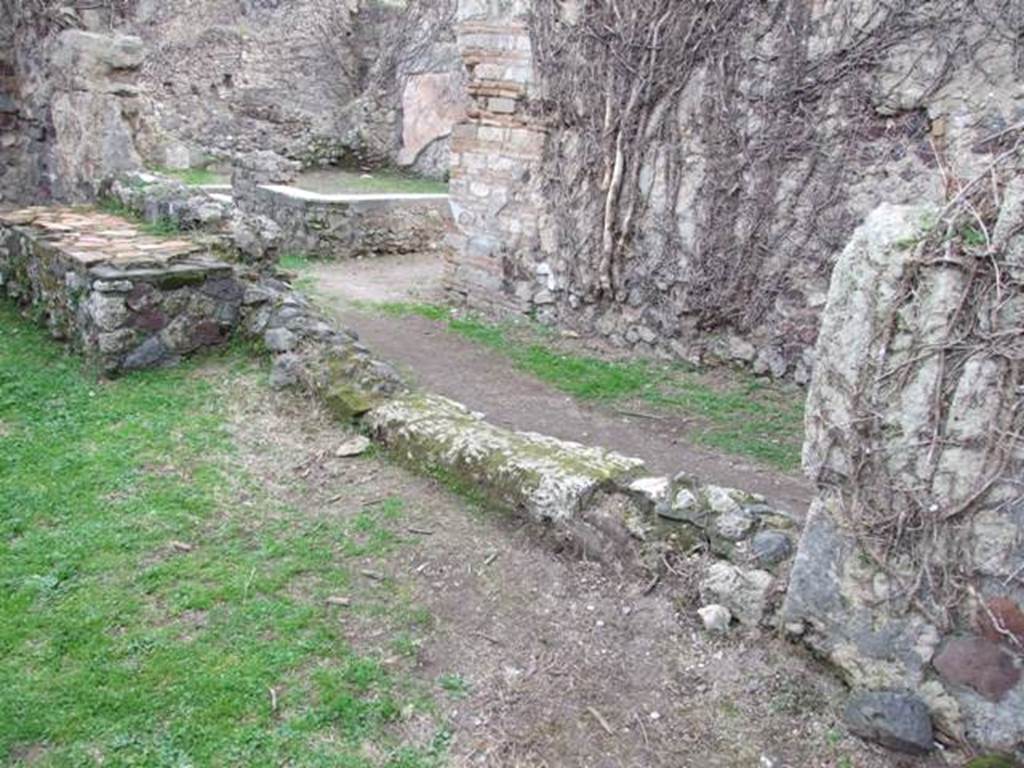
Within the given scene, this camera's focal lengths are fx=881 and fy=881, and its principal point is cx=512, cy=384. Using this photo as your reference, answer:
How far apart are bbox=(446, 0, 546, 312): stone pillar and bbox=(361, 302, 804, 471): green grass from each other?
2.48 feet

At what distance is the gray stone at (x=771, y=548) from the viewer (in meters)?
2.98

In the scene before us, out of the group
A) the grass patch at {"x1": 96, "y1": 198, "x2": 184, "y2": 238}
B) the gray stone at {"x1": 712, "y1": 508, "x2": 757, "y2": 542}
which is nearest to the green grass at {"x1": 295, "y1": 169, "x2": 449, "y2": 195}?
the grass patch at {"x1": 96, "y1": 198, "x2": 184, "y2": 238}

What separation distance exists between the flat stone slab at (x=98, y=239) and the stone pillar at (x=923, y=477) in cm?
432

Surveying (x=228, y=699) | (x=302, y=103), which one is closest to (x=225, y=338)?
(x=228, y=699)

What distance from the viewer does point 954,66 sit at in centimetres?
553

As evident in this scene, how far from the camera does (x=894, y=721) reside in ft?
7.92

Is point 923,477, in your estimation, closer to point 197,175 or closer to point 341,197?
point 341,197

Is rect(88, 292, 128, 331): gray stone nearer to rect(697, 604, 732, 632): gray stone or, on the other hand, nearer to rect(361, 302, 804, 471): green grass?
rect(361, 302, 804, 471): green grass

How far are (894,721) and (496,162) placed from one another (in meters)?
6.59

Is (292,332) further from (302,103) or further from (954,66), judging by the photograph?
(302,103)

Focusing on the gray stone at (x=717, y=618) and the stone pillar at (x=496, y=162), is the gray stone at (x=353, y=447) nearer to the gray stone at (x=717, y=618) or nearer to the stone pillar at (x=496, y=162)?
the gray stone at (x=717, y=618)

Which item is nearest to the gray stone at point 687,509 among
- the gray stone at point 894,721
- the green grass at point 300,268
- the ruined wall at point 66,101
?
the gray stone at point 894,721

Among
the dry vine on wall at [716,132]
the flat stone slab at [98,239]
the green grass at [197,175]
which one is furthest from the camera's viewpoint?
the green grass at [197,175]

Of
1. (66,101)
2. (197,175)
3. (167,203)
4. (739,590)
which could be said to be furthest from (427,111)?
(739,590)
